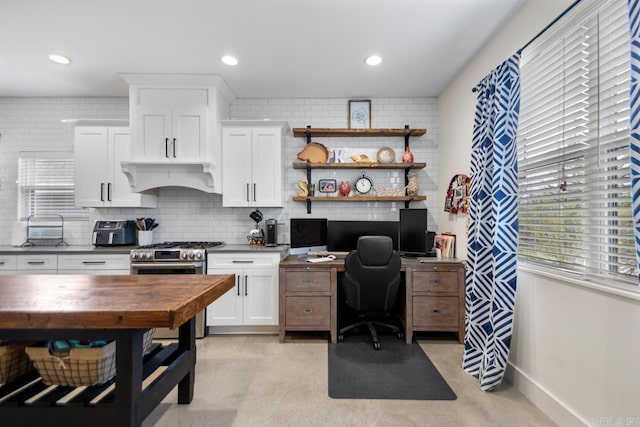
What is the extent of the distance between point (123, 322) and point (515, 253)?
2.26m

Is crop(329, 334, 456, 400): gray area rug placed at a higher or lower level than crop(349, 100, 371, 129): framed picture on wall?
lower

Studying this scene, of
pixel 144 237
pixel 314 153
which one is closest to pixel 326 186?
pixel 314 153

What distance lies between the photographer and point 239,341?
295cm

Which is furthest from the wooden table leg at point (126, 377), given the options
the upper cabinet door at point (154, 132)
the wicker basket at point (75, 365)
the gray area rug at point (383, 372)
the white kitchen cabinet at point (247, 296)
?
the upper cabinet door at point (154, 132)

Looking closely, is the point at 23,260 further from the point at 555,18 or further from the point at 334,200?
the point at 555,18

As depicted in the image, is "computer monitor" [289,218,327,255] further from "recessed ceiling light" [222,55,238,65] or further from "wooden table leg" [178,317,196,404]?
"recessed ceiling light" [222,55,238,65]

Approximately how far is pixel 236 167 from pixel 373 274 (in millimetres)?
1906

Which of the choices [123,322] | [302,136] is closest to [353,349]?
[123,322]

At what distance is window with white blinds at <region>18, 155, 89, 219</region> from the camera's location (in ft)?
11.8

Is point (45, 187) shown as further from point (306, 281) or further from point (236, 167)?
point (306, 281)

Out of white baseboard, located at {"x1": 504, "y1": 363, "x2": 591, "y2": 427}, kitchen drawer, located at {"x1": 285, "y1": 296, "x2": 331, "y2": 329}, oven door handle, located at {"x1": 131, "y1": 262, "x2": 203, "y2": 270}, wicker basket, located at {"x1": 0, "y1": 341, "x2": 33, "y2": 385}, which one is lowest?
white baseboard, located at {"x1": 504, "y1": 363, "x2": 591, "y2": 427}

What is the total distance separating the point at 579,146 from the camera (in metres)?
1.66

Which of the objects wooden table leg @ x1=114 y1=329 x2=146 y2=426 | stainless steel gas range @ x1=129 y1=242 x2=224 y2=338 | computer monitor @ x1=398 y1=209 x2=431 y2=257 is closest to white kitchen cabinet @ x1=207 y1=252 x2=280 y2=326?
stainless steel gas range @ x1=129 y1=242 x2=224 y2=338

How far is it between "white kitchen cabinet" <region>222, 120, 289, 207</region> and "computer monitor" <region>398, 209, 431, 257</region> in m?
1.40
